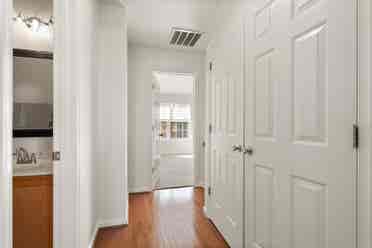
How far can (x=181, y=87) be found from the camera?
24.6 ft

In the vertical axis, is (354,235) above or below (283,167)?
below

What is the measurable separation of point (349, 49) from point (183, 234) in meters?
2.10

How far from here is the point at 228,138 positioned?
2.02 metres

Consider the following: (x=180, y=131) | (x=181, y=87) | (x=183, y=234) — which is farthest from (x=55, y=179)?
(x=180, y=131)

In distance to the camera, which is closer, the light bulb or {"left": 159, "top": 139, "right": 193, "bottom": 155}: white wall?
the light bulb

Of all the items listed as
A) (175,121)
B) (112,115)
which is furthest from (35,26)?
(175,121)

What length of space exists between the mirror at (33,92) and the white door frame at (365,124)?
204 cm

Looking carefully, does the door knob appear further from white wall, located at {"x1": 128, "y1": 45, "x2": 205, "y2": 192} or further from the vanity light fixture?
white wall, located at {"x1": 128, "y1": 45, "x2": 205, "y2": 192}

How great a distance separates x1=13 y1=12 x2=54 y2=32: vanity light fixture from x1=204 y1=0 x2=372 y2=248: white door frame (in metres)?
2.19

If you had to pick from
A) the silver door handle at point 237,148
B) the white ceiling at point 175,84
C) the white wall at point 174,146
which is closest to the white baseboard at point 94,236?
the silver door handle at point 237,148

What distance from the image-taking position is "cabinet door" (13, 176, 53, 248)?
1461mm

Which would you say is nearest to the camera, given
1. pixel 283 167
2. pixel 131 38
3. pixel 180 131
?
pixel 283 167

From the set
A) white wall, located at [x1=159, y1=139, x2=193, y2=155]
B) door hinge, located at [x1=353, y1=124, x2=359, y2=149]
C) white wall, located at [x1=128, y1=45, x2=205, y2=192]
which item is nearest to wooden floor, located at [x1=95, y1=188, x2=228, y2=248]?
white wall, located at [x1=128, y1=45, x2=205, y2=192]

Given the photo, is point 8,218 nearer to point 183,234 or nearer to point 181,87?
point 183,234
